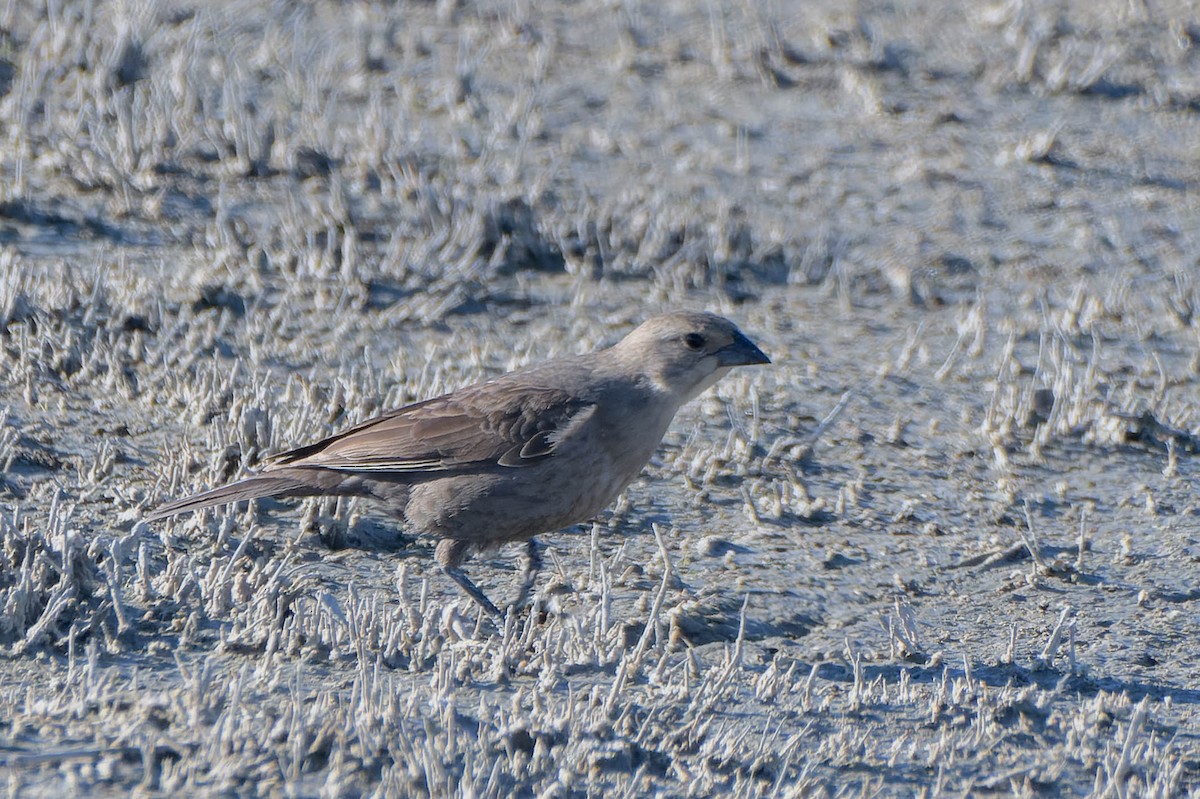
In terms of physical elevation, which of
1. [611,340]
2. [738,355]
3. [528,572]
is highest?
[738,355]

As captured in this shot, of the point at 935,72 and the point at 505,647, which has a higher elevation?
the point at 935,72

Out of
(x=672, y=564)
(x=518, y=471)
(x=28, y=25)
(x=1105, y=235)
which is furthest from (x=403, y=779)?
(x=28, y=25)

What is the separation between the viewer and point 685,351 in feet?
18.3

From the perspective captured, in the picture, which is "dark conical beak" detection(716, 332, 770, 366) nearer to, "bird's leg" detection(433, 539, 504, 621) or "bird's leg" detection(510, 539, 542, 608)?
"bird's leg" detection(510, 539, 542, 608)

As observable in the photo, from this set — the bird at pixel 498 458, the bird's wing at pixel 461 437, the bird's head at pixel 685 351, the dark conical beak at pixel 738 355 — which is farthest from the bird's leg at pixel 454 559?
the dark conical beak at pixel 738 355

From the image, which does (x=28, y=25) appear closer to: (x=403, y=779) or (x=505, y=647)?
(x=505, y=647)

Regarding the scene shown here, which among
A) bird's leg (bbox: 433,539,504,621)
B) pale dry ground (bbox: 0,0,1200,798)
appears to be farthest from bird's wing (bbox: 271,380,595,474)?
pale dry ground (bbox: 0,0,1200,798)

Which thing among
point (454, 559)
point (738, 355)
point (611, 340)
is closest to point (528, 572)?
point (454, 559)

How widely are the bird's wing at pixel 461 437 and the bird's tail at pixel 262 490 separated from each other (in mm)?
45

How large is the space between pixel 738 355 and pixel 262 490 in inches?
70.3

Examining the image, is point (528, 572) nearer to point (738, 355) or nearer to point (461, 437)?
point (461, 437)

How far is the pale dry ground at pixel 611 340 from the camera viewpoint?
4.38 meters

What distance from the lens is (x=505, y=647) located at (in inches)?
184

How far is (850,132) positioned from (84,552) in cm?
645
